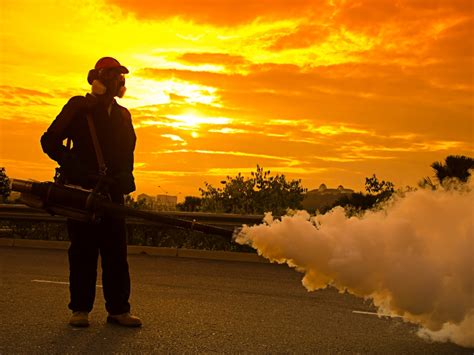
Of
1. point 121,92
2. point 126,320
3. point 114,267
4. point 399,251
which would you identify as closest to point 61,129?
point 121,92

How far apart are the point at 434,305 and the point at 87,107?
3379 mm

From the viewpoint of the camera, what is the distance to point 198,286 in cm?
971

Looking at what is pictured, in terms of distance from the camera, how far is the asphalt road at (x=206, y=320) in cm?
623

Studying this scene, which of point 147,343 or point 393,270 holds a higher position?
point 393,270

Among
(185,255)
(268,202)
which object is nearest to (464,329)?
(185,255)

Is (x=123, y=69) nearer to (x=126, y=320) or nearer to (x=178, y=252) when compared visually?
(x=126, y=320)

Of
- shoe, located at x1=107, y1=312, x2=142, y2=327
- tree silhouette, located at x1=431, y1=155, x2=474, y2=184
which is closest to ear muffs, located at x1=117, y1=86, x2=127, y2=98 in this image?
shoe, located at x1=107, y1=312, x2=142, y2=327

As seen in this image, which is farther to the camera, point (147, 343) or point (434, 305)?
point (147, 343)

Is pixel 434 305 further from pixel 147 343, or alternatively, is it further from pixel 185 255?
pixel 185 255

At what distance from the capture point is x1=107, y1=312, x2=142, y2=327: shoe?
6.87 metres

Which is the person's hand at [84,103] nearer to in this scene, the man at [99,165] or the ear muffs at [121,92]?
the man at [99,165]

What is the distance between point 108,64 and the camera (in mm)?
6836

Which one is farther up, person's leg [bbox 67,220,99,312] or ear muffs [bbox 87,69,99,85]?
ear muffs [bbox 87,69,99,85]

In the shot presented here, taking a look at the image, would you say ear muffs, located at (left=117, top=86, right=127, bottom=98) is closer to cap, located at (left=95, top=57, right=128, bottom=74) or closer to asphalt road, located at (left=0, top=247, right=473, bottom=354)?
cap, located at (left=95, top=57, right=128, bottom=74)
